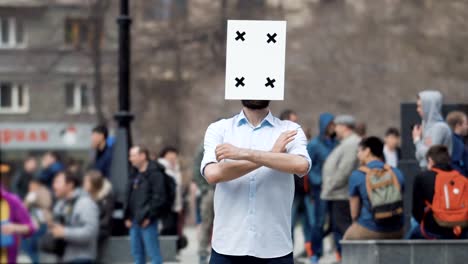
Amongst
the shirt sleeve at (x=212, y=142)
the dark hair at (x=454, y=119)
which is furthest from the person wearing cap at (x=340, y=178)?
the shirt sleeve at (x=212, y=142)

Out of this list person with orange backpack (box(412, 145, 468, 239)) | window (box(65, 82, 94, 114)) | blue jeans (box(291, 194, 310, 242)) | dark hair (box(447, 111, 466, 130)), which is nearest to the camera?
person with orange backpack (box(412, 145, 468, 239))

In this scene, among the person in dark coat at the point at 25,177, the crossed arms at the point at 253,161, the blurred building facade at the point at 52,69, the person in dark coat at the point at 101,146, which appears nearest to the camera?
the crossed arms at the point at 253,161

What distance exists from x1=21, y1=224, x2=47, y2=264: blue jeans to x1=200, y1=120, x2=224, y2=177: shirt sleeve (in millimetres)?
1104

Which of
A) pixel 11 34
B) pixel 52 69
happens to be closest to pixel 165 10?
pixel 52 69

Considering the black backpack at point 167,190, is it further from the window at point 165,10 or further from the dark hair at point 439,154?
the window at point 165,10

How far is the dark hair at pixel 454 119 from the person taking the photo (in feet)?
46.9

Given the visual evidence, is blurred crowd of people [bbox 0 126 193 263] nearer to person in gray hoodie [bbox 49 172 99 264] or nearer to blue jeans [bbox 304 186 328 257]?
person in gray hoodie [bbox 49 172 99 264]

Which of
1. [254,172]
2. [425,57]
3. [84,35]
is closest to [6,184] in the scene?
[254,172]

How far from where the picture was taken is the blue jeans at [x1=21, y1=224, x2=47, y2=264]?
806 centimetres

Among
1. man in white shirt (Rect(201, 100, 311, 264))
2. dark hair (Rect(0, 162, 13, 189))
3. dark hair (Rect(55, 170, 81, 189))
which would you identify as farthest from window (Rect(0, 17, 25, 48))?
man in white shirt (Rect(201, 100, 311, 264))

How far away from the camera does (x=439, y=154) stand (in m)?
12.5

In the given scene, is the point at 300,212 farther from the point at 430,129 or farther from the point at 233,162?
the point at 233,162

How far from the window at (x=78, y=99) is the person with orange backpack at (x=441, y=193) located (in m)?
45.4

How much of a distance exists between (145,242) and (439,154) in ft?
12.3
